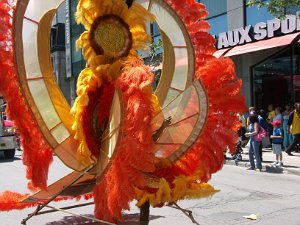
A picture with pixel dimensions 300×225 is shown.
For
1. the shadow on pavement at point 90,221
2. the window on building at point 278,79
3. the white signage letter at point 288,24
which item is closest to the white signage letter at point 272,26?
the white signage letter at point 288,24

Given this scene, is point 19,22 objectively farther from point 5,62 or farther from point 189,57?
point 189,57

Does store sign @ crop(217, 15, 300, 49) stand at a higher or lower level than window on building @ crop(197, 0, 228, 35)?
lower

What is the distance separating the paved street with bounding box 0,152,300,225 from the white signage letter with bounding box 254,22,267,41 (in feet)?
19.1

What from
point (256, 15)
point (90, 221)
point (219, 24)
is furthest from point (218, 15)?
point (90, 221)

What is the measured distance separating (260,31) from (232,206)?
30.4 ft

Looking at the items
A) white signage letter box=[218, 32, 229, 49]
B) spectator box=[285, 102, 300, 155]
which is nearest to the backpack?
spectator box=[285, 102, 300, 155]

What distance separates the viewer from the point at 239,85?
384cm

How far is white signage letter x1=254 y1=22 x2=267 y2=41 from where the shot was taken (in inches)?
586

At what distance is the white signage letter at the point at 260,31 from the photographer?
586 inches

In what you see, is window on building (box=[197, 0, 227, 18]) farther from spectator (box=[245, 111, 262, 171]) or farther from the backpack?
the backpack

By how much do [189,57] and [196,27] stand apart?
33 centimetres

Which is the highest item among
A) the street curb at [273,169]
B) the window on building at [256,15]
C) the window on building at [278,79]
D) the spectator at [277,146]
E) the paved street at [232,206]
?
the window on building at [256,15]

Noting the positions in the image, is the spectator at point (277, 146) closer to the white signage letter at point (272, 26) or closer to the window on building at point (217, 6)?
the white signage letter at point (272, 26)

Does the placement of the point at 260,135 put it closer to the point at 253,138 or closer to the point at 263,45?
the point at 253,138
